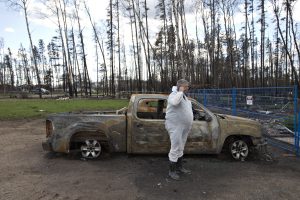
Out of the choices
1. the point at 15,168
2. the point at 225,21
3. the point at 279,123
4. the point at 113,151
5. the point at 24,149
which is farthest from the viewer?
the point at 225,21

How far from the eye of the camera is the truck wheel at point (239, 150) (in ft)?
22.7

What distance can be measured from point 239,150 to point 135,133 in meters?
2.57

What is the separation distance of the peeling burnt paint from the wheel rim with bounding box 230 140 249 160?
0.30 metres

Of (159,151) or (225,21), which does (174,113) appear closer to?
(159,151)

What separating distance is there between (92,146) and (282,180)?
165 inches

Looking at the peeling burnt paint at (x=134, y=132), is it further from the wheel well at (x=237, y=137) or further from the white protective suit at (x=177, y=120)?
the white protective suit at (x=177, y=120)

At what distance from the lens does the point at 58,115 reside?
6789mm

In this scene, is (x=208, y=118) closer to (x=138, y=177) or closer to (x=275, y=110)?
(x=138, y=177)

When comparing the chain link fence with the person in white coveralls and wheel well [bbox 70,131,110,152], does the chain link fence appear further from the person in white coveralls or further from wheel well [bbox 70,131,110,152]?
wheel well [bbox 70,131,110,152]

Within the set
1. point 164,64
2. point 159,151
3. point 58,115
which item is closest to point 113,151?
point 159,151

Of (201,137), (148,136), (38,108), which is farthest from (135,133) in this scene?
(38,108)

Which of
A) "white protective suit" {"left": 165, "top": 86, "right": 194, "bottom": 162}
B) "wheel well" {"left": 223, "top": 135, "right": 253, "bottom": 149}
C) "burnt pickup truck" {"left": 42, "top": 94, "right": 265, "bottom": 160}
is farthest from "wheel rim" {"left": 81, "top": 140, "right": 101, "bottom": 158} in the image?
"wheel well" {"left": 223, "top": 135, "right": 253, "bottom": 149}

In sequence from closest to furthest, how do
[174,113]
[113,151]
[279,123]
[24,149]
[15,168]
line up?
1. [174,113]
2. [15,168]
3. [113,151]
4. [24,149]
5. [279,123]

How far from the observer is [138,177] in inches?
224
